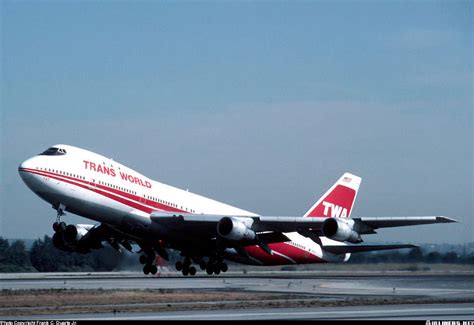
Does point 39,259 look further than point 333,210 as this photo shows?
Yes

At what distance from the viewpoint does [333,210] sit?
64.1 metres

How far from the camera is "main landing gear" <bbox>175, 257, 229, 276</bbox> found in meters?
56.3

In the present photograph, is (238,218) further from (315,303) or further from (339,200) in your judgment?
(315,303)

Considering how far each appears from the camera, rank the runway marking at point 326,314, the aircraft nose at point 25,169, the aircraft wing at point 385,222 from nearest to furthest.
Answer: the runway marking at point 326,314, the aircraft nose at point 25,169, the aircraft wing at point 385,222

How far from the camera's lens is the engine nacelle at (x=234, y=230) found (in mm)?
51219

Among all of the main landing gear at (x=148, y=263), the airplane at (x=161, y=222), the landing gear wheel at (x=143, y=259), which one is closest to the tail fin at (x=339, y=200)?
the airplane at (x=161, y=222)

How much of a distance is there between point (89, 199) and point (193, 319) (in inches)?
808

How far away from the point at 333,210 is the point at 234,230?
1484cm

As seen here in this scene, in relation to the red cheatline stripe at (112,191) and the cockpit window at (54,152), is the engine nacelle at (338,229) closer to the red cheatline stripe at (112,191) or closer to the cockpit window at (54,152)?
the red cheatline stripe at (112,191)

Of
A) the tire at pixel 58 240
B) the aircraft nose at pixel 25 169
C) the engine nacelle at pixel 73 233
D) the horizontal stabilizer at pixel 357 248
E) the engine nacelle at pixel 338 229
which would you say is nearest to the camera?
the aircraft nose at pixel 25 169

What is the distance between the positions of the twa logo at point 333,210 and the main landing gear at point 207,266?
34.1ft

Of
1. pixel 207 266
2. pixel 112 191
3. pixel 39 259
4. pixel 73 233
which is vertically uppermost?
pixel 39 259

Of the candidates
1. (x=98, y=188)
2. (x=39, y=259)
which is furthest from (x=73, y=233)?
(x=39, y=259)

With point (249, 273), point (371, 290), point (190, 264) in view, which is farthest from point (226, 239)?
point (249, 273)
